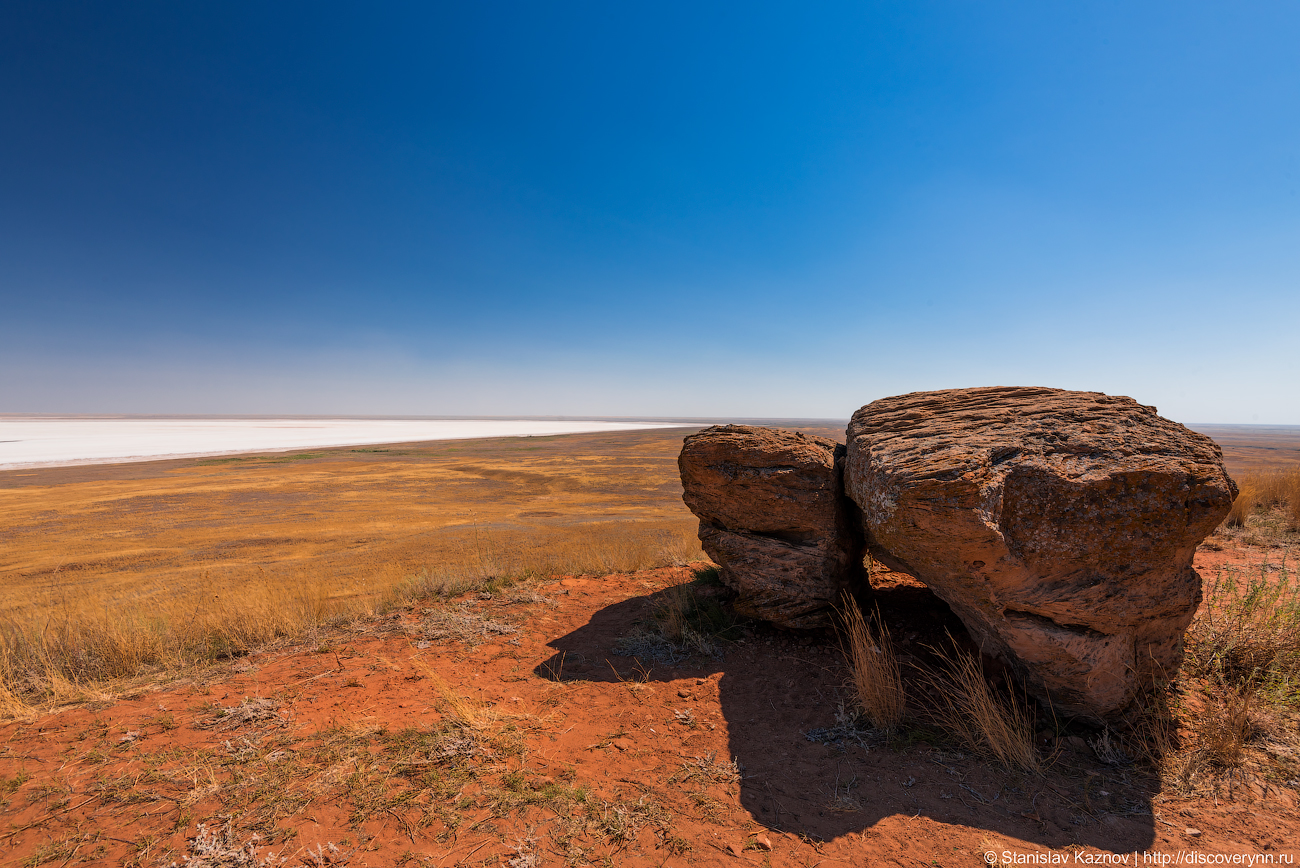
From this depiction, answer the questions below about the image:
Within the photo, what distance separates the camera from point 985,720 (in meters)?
3.81

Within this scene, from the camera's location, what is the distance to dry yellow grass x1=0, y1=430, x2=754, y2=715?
5711 millimetres

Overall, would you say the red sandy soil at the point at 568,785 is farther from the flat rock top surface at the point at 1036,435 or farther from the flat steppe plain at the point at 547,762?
the flat rock top surface at the point at 1036,435

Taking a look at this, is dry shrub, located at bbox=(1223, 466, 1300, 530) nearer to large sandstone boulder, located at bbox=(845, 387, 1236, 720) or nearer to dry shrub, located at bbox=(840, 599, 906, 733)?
large sandstone boulder, located at bbox=(845, 387, 1236, 720)

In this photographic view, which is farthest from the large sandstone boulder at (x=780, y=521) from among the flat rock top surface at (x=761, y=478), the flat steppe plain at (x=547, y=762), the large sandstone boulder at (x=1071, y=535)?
the large sandstone boulder at (x=1071, y=535)

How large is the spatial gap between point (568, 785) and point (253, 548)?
46.2 feet

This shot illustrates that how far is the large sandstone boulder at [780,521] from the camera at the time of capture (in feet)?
18.5

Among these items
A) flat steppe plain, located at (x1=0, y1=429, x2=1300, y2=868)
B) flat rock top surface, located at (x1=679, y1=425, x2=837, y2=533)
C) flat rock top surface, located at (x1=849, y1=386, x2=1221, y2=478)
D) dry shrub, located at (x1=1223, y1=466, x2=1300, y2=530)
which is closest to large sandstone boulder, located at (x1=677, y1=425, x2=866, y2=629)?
flat rock top surface, located at (x1=679, y1=425, x2=837, y2=533)

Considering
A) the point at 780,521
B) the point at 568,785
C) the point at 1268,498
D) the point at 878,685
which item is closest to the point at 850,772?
the point at 878,685

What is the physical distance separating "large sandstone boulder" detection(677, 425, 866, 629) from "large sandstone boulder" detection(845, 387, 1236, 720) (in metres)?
1.40

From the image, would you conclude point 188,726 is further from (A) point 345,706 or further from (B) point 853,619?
(B) point 853,619

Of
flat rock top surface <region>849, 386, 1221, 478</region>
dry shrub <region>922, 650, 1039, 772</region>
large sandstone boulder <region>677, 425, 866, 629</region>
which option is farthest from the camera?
large sandstone boulder <region>677, 425, 866, 629</region>

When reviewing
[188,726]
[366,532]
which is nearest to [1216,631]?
[188,726]

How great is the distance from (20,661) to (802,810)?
7.72 m

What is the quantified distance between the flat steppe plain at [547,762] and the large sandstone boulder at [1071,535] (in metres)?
0.58
